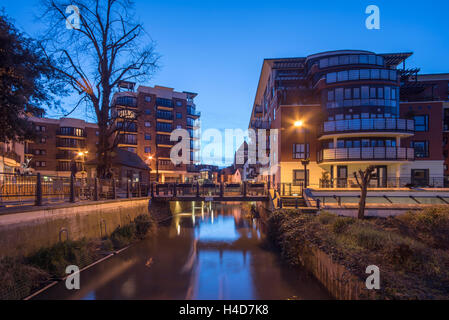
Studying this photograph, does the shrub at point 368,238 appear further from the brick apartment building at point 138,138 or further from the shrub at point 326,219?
the brick apartment building at point 138,138

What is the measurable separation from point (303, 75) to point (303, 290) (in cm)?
3142

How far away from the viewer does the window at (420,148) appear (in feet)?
95.9

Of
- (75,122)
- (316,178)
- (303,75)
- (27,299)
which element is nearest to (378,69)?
(303,75)

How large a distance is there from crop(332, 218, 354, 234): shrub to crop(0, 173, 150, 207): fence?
11461mm

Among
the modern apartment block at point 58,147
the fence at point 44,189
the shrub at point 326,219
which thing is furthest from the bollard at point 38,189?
the modern apartment block at point 58,147

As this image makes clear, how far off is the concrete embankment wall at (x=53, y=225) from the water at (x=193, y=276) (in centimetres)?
Answer: 170

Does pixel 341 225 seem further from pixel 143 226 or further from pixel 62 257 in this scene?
pixel 143 226

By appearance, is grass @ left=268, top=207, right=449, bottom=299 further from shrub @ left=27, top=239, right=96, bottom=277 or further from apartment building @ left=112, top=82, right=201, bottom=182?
apartment building @ left=112, top=82, right=201, bottom=182

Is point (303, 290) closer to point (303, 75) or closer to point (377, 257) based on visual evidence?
point (377, 257)

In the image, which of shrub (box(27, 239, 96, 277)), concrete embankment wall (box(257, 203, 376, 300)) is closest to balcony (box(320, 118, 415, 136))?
concrete embankment wall (box(257, 203, 376, 300))

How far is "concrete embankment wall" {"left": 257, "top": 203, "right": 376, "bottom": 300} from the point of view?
6.52 m
